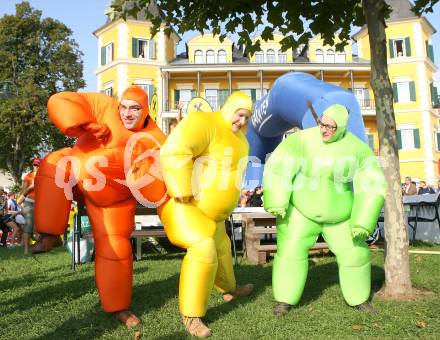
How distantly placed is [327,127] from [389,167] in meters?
0.97

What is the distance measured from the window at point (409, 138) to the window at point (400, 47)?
476cm

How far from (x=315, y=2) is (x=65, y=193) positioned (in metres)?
3.46

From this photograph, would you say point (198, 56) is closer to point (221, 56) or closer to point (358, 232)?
point (221, 56)

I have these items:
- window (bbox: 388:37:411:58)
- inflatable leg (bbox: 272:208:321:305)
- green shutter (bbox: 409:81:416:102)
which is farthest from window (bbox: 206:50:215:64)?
inflatable leg (bbox: 272:208:321:305)

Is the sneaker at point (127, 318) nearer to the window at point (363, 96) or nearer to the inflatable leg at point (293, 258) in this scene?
the inflatable leg at point (293, 258)

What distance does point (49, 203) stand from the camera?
11.6 feet

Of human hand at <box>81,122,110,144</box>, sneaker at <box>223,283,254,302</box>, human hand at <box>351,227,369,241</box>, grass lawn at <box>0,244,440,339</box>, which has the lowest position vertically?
grass lawn at <box>0,244,440,339</box>

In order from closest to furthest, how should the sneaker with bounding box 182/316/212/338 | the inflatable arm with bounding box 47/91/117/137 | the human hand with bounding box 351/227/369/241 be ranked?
the sneaker with bounding box 182/316/212/338 → the inflatable arm with bounding box 47/91/117/137 → the human hand with bounding box 351/227/369/241

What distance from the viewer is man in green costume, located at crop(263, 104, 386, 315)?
12.5 feet

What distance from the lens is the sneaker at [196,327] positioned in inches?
127

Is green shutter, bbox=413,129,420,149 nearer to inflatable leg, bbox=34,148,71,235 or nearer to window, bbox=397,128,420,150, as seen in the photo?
window, bbox=397,128,420,150

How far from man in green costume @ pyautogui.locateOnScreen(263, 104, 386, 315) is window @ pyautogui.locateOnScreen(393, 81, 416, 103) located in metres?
26.2

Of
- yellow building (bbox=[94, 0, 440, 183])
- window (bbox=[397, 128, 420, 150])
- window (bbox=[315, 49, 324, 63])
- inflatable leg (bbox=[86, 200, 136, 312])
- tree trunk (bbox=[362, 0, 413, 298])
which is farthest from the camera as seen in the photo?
window (bbox=[315, 49, 324, 63])

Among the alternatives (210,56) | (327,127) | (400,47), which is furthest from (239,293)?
(400,47)
